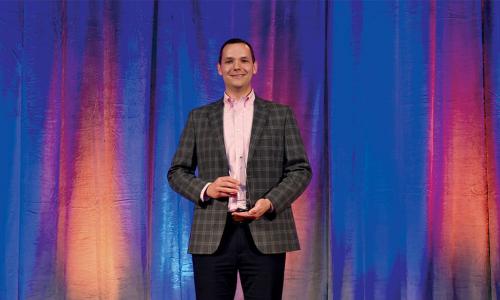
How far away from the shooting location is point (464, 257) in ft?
9.53

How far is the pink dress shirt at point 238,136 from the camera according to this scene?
1925mm

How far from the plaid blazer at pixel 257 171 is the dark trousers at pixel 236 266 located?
0.12ft

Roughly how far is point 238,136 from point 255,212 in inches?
12.7

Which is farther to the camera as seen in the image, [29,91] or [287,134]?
[29,91]

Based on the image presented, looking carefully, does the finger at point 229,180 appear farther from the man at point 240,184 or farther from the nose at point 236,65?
the nose at point 236,65

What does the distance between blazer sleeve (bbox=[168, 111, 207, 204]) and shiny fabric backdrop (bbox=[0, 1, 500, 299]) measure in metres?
0.91

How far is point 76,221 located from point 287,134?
1429 mm

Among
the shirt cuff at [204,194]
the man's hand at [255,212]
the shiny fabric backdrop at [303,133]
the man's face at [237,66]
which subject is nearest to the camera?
the man's hand at [255,212]

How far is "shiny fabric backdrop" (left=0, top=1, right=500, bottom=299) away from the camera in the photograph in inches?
113

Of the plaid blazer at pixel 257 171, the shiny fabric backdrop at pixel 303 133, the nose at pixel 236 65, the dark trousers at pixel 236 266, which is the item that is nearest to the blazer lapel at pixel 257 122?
the plaid blazer at pixel 257 171

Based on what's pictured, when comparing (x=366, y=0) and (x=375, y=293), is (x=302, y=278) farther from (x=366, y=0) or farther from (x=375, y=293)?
(x=366, y=0)

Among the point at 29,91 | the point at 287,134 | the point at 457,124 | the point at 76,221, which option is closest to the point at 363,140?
the point at 457,124

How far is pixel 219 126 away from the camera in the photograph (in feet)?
6.48

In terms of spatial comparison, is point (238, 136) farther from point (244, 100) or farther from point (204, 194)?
point (204, 194)
